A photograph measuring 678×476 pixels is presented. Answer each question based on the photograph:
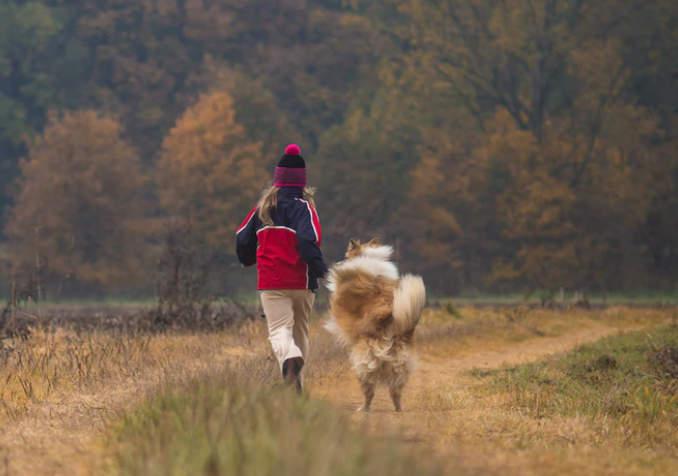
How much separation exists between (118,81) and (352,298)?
1652 inches

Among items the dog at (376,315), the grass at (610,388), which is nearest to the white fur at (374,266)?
the dog at (376,315)

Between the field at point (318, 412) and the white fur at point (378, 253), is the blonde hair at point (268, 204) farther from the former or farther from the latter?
the field at point (318, 412)

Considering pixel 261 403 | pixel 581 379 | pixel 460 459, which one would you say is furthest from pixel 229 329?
pixel 460 459

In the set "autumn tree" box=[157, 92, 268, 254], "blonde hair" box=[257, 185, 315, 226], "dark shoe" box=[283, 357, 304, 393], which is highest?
"autumn tree" box=[157, 92, 268, 254]

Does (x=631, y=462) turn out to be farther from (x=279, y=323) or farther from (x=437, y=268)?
(x=437, y=268)

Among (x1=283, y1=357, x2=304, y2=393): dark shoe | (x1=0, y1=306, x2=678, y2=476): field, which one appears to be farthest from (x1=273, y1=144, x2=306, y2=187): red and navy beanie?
(x1=0, y1=306, x2=678, y2=476): field

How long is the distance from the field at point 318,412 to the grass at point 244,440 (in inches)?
0.5

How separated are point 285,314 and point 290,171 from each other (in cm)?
139

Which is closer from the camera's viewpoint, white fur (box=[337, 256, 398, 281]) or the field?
the field

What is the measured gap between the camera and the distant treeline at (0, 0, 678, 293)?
130 ft

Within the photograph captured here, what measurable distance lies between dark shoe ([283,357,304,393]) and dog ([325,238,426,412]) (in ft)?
2.50

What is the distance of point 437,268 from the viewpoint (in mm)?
41688

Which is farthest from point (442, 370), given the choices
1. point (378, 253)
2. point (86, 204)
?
point (86, 204)

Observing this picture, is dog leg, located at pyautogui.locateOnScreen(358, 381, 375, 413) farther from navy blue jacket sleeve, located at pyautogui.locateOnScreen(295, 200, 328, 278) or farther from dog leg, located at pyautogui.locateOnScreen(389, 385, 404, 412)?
navy blue jacket sleeve, located at pyautogui.locateOnScreen(295, 200, 328, 278)
